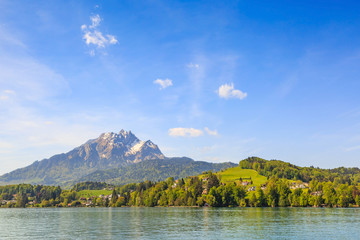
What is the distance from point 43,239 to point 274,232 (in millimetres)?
53562

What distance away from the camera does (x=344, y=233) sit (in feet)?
236

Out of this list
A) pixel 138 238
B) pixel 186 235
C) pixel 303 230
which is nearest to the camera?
pixel 138 238

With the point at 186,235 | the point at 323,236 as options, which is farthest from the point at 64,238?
the point at 323,236

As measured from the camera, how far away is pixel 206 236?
6931cm

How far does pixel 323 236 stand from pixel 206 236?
85.4ft

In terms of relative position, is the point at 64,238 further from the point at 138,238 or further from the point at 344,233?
the point at 344,233

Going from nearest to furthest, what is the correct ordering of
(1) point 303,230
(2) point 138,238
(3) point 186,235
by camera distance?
(2) point 138,238 < (3) point 186,235 < (1) point 303,230

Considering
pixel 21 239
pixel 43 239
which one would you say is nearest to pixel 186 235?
pixel 43 239

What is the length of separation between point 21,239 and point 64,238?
9933mm

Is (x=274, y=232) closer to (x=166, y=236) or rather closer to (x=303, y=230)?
(x=303, y=230)

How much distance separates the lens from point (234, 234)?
71.2m

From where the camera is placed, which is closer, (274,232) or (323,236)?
(323,236)

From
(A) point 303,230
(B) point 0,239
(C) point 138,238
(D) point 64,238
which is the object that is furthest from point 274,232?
(B) point 0,239

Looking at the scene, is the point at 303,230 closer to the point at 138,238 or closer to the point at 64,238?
the point at 138,238
